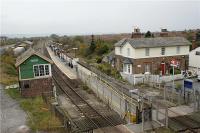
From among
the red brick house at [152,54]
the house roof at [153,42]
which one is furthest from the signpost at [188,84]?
the house roof at [153,42]

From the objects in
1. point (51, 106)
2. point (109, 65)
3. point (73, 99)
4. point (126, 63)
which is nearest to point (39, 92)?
point (73, 99)

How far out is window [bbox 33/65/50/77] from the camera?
95.8 ft

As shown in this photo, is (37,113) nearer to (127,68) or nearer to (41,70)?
(41,70)

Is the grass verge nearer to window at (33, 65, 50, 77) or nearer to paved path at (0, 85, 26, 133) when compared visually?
paved path at (0, 85, 26, 133)

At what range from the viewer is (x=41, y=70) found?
2950cm

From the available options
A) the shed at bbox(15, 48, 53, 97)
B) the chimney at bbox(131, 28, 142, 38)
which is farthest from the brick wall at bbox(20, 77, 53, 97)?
the chimney at bbox(131, 28, 142, 38)

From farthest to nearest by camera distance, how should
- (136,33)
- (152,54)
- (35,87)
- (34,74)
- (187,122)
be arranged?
(136,33) → (152,54) → (34,74) → (35,87) → (187,122)

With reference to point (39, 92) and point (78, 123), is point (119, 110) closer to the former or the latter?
point (78, 123)

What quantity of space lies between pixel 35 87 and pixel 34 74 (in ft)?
4.73

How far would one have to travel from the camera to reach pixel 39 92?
29391 mm

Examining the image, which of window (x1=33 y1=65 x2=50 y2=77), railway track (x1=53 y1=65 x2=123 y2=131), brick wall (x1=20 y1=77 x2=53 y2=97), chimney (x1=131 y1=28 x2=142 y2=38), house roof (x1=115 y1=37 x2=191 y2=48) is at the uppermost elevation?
chimney (x1=131 y1=28 x2=142 y2=38)

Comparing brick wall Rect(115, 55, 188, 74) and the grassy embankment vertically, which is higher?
brick wall Rect(115, 55, 188, 74)

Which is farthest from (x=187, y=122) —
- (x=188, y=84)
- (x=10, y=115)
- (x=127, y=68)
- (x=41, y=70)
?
(x=127, y=68)

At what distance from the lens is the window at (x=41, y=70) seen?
1150 inches
